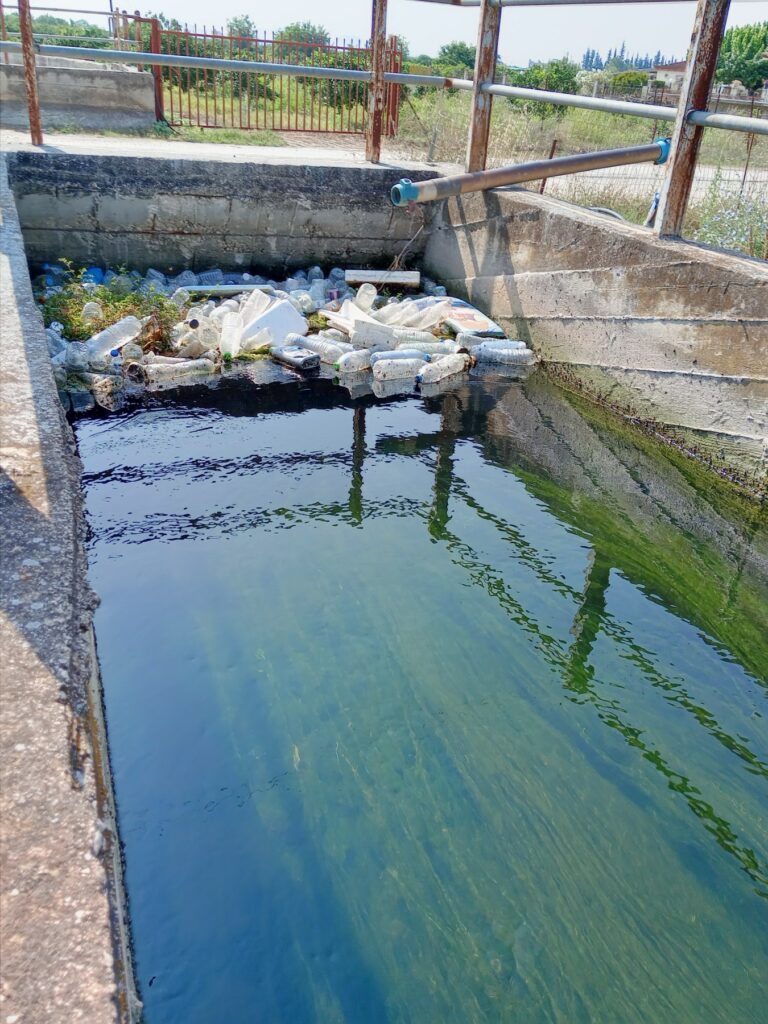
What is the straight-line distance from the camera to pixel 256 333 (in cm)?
592

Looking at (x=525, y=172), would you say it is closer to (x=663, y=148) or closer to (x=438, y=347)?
(x=663, y=148)

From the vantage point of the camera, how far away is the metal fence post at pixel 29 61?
235 inches

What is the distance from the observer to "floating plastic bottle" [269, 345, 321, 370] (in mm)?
5629

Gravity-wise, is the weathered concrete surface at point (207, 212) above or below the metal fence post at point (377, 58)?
below

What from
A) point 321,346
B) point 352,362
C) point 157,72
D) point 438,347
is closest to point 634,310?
point 438,347

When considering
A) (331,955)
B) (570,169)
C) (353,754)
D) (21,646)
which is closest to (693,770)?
(353,754)

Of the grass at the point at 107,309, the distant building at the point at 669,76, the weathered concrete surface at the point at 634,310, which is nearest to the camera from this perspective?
the weathered concrete surface at the point at 634,310

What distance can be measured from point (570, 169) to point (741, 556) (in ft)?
9.93

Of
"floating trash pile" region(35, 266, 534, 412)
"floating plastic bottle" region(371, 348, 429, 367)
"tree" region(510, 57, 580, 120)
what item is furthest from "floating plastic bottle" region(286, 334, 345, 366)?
"tree" region(510, 57, 580, 120)

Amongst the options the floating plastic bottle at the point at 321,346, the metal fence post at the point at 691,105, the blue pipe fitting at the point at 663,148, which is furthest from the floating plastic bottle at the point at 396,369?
the blue pipe fitting at the point at 663,148

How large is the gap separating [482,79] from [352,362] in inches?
104

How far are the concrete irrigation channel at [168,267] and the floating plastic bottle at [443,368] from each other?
1.97 feet

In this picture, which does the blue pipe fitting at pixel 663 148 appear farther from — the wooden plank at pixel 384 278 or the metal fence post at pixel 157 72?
the metal fence post at pixel 157 72

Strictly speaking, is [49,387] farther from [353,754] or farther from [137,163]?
[137,163]
